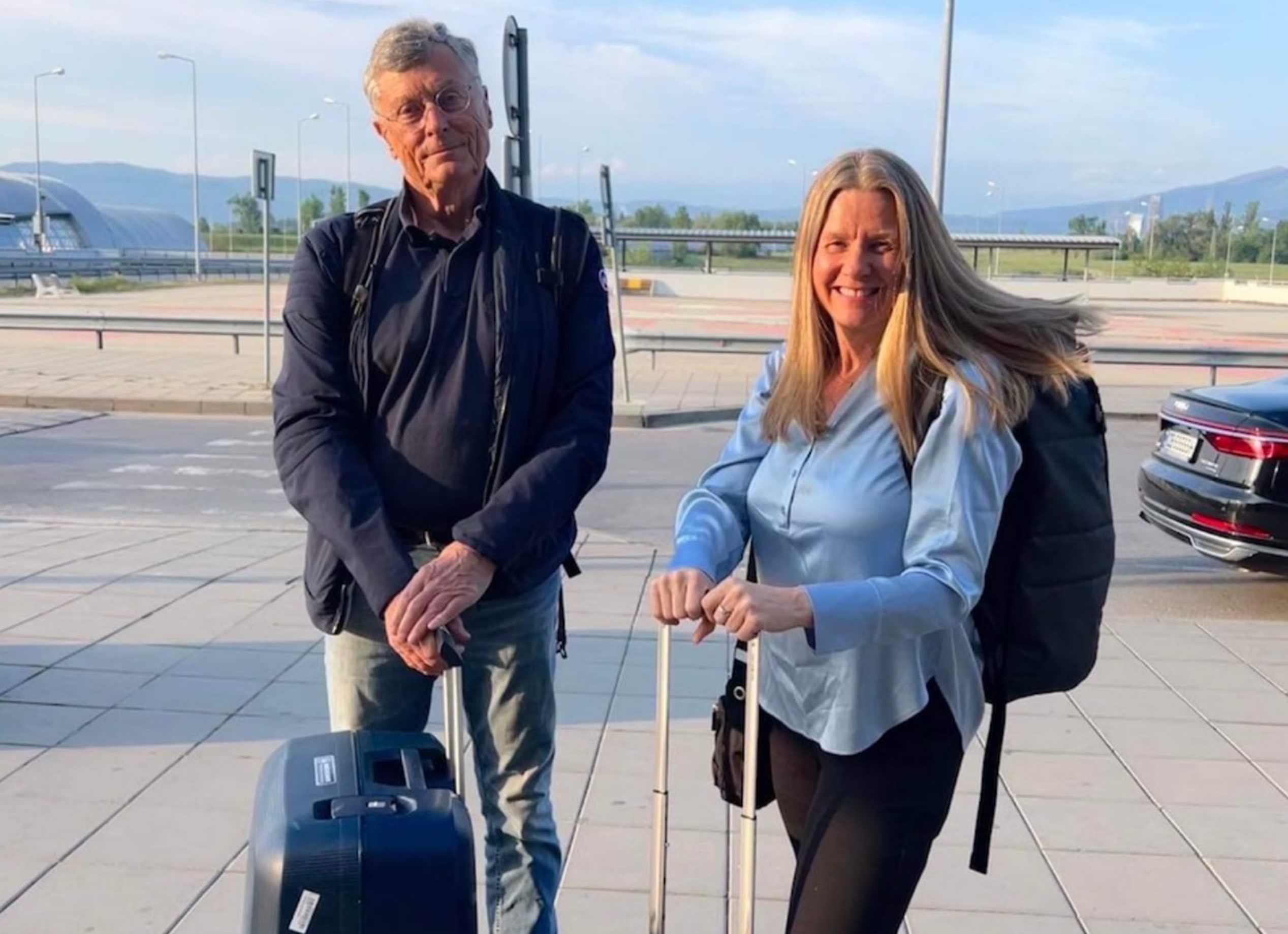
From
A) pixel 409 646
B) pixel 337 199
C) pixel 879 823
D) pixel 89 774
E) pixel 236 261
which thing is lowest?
pixel 89 774

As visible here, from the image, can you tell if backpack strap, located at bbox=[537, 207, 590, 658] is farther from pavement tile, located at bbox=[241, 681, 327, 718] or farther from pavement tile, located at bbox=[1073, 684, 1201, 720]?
pavement tile, located at bbox=[1073, 684, 1201, 720]

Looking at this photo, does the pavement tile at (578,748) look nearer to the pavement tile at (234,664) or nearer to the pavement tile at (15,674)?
the pavement tile at (234,664)

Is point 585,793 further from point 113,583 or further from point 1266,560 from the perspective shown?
point 1266,560

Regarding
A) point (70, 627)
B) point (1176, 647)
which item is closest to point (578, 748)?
point (70, 627)

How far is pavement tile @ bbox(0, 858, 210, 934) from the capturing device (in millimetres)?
3289

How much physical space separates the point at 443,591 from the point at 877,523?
80 cm

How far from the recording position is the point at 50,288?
129 feet

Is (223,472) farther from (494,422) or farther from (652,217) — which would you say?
(652,217)

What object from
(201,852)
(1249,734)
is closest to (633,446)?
(1249,734)

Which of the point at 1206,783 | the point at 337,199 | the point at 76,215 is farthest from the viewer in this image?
the point at 76,215

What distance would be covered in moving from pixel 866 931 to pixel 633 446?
11.0 metres

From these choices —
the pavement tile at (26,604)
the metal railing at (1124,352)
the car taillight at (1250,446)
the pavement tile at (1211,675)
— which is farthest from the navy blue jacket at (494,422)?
the metal railing at (1124,352)

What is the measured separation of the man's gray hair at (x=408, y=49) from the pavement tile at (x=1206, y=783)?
131 inches

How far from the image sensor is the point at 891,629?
198 centimetres
